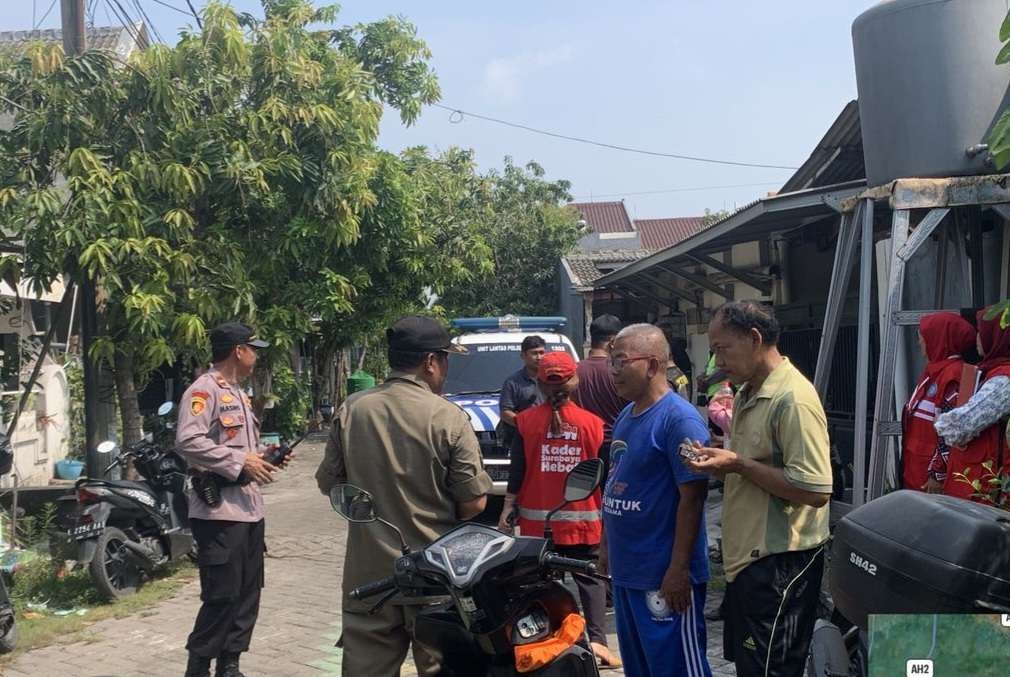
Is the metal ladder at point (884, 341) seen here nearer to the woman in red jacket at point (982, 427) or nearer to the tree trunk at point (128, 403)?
the woman in red jacket at point (982, 427)

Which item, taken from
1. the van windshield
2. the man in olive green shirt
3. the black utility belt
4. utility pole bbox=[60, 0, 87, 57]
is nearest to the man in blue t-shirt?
the man in olive green shirt

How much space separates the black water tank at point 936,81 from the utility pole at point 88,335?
6.18 m

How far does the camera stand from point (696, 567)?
3.68 m

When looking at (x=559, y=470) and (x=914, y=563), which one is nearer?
(x=914, y=563)

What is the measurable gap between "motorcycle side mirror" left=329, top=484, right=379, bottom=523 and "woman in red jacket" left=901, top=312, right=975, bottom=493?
2890mm

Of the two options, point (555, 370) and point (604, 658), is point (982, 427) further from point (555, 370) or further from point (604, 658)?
point (604, 658)

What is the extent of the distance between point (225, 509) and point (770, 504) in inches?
111

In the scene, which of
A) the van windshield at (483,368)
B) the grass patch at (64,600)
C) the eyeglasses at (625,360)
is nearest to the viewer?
the eyeglasses at (625,360)

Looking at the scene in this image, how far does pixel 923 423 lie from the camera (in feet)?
16.4

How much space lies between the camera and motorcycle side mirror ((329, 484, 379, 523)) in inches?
128

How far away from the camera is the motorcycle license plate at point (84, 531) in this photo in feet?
23.1

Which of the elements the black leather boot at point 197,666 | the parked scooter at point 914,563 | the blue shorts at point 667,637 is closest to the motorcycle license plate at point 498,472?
the black leather boot at point 197,666

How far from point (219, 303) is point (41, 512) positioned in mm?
2731

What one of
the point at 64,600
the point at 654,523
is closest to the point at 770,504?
the point at 654,523
